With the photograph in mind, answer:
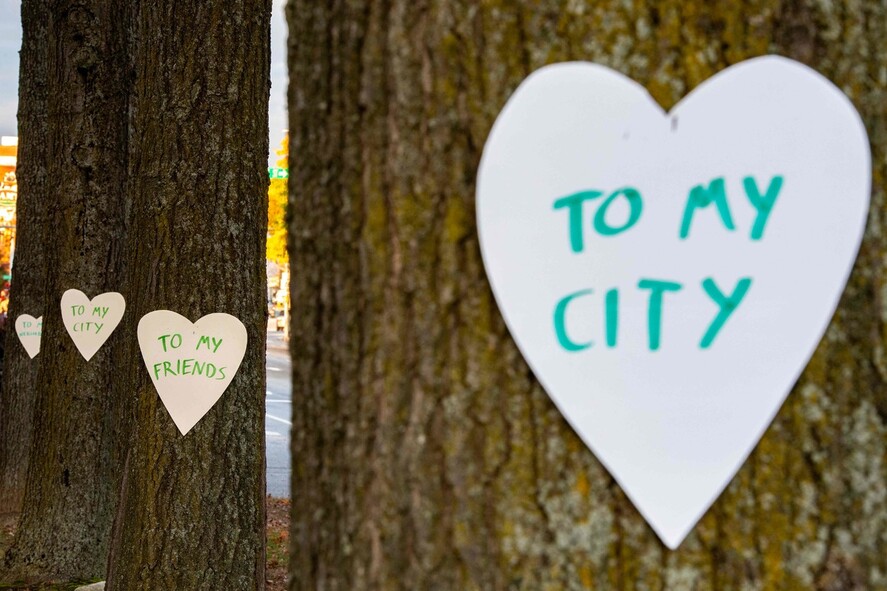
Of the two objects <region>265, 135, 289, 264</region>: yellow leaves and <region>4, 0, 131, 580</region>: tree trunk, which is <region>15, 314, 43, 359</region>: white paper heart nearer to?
<region>4, 0, 131, 580</region>: tree trunk

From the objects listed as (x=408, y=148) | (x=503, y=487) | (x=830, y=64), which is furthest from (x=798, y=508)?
(x=408, y=148)

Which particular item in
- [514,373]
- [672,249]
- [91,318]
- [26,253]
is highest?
[26,253]

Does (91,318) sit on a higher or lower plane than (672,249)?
higher

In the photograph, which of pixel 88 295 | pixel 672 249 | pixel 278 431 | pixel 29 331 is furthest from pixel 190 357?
pixel 278 431

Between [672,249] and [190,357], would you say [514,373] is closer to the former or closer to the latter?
[672,249]

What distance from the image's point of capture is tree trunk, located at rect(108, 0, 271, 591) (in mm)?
4727

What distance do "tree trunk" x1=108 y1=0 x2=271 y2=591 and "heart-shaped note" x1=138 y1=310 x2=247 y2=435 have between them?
40mm

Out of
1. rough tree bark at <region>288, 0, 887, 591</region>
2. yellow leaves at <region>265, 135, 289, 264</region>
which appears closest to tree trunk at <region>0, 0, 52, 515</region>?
rough tree bark at <region>288, 0, 887, 591</region>

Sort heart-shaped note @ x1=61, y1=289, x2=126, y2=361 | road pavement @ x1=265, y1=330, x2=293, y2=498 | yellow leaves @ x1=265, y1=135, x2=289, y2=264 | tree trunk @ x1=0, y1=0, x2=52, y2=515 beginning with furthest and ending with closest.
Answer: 1. yellow leaves @ x1=265, y1=135, x2=289, y2=264
2. road pavement @ x1=265, y1=330, x2=293, y2=498
3. tree trunk @ x1=0, y1=0, x2=52, y2=515
4. heart-shaped note @ x1=61, y1=289, x2=126, y2=361

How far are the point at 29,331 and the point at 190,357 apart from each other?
4477mm

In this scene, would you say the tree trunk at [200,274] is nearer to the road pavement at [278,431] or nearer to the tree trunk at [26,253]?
the road pavement at [278,431]

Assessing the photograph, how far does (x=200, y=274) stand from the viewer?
15.5 ft

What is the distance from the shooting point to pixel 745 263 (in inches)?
57.1

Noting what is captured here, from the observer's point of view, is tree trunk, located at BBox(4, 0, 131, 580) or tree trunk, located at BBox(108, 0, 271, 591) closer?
tree trunk, located at BBox(108, 0, 271, 591)
